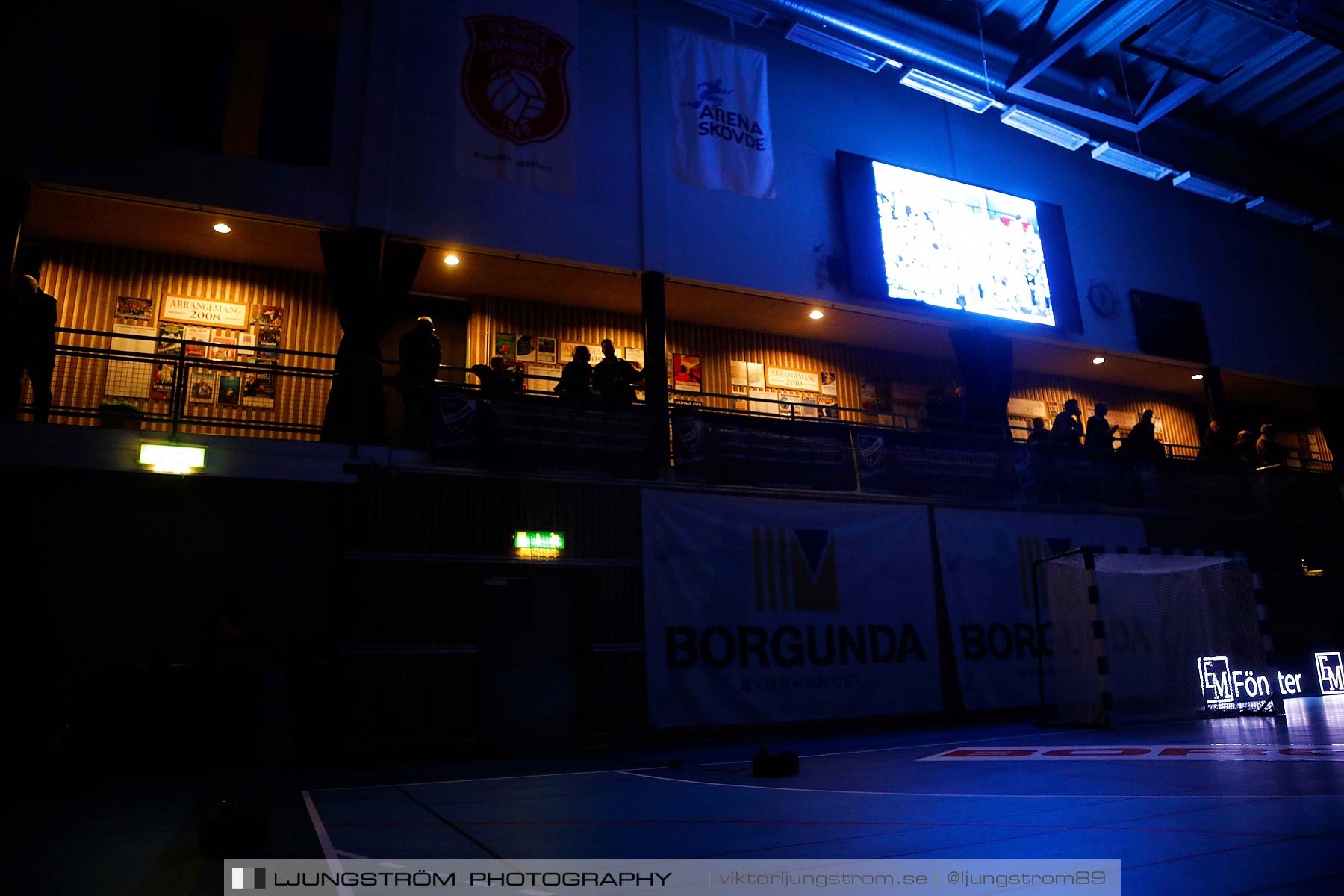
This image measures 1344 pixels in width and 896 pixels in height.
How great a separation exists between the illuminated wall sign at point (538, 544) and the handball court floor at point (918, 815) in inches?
129

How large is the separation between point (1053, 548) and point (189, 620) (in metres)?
12.2

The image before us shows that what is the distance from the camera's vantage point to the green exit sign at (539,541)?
398 inches

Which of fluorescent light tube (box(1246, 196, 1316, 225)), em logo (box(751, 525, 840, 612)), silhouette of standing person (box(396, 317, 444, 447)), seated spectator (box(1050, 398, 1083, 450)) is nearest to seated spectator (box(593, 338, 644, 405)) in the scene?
silhouette of standing person (box(396, 317, 444, 447))

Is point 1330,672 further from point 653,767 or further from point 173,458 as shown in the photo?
point 173,458

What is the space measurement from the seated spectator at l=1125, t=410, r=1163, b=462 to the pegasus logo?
9182 mm

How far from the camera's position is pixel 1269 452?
1598cm

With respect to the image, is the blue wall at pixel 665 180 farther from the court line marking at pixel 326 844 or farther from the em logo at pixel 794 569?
the court line marking at pixel 326 844

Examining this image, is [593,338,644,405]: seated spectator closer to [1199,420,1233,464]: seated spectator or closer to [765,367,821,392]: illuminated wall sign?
[765,367,821,392]: illuminated wall sign

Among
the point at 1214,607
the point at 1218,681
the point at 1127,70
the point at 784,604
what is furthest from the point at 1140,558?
the point at 1127,70

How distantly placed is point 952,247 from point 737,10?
18.2 feet

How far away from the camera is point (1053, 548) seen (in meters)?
13.1

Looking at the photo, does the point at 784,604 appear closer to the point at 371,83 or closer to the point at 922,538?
the point at 922,538

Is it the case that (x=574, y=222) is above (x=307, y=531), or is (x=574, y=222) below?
above

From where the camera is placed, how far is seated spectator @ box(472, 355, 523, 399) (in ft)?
33.5
